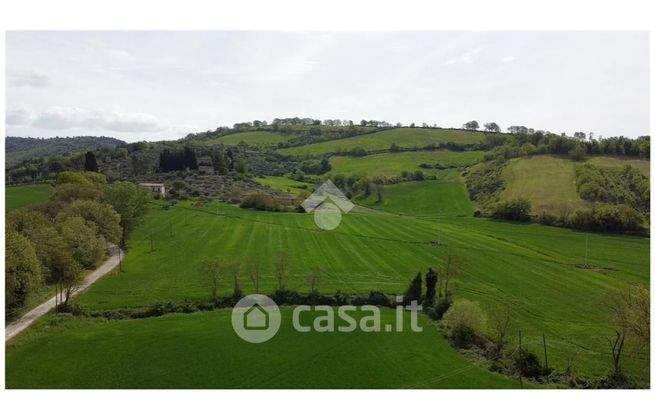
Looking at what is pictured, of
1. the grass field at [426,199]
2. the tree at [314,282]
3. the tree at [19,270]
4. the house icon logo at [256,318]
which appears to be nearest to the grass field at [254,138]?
the grass field at [426,199]

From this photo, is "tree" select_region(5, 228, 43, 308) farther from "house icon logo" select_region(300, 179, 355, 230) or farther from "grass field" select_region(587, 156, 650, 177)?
"grass field" select_region(587, 156, 650, 177)

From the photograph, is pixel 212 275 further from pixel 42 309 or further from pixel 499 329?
pixel 499 329

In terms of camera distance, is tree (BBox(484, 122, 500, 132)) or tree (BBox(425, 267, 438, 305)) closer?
tree (BBox(425, 267, 438, 305))

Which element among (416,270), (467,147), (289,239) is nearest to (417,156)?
(467,147)

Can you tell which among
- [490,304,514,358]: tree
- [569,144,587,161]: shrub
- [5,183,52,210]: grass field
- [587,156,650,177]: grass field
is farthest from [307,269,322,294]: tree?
[569,144,587,161]: shrub

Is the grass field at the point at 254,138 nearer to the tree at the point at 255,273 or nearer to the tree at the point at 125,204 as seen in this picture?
the tree at the point at 125,204

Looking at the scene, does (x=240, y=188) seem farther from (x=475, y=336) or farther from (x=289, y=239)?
(x=475, y=336)

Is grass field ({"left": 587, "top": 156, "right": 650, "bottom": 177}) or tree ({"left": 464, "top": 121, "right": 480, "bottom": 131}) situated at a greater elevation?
tree ({"left": 464, "top": 121, "right": 480, "bottom": 131})
